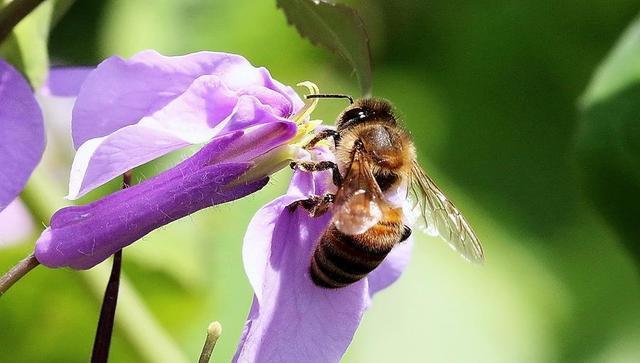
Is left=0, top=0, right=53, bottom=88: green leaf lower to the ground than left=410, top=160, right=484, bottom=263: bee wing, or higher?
higher

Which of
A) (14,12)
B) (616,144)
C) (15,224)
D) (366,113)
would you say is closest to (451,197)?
(15,224)

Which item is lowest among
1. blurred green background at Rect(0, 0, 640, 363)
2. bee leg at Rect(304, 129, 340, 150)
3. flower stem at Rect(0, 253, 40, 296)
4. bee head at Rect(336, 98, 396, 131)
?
blurred green background at Rect(0, 0, 640, 363)

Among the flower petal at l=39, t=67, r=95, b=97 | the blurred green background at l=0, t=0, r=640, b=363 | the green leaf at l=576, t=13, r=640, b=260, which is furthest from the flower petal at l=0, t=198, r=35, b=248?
the green leaf at l=576, t=13, r=640, b=260

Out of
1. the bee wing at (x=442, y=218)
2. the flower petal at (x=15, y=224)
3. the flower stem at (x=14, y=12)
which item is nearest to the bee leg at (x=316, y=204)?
the bee wing at (x=442, y=218)

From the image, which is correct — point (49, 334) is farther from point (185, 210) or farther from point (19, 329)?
point (185, 210)

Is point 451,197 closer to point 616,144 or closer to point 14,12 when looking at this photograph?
point 616,144

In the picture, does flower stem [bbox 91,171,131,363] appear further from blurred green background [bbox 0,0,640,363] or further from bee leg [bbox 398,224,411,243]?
blurred green background [bbox 0,0,640,363]
